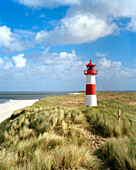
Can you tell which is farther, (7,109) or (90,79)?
(7,109)

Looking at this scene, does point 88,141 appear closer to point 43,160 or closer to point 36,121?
point 43,160

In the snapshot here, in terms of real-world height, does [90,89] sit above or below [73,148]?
above

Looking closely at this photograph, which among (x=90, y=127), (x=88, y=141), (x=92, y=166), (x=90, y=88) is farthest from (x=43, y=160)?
(x=90, y=88)

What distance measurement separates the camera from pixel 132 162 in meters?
3.56

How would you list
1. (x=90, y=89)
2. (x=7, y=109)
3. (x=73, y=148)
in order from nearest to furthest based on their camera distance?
(x=73, y=148) → (x=90, y=89) → (x=7, y=109)

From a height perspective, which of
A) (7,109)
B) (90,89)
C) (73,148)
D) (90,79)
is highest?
(90,79)

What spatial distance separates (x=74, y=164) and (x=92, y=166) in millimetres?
544

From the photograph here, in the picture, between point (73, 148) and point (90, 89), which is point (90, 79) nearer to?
point (90, 89)

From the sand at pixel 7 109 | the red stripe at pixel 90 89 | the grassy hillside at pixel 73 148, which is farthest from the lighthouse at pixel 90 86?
the sand at pixel 7 109

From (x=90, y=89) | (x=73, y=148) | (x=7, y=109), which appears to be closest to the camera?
(x=73, y=148)

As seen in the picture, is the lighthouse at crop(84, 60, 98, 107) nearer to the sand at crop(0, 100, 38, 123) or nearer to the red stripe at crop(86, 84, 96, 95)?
the red stripe at crop(86, 84, 96, 95)

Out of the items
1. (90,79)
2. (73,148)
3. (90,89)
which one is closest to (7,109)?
(90,89)

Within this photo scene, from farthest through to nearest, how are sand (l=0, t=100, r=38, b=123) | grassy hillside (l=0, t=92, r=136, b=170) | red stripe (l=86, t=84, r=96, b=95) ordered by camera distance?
sand (l=0, t=100, r=38, b=123) < red stripe (l=86, t=84, r=96, b=95) < grassy hillside (l=0, t=92, r=136, b=170)

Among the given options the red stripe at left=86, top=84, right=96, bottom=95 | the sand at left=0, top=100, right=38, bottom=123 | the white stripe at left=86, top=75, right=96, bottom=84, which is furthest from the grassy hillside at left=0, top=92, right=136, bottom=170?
the sand at left=0, top=100, right=38, bottom=123
